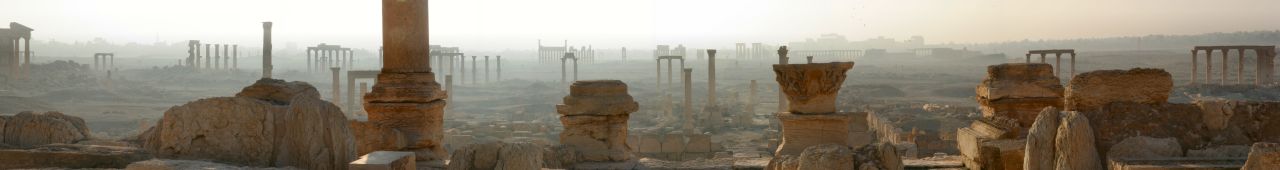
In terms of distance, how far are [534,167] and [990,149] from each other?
305 cm

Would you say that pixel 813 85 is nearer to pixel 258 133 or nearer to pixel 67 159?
pixel 258 133

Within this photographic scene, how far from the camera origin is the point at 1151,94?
6211mm

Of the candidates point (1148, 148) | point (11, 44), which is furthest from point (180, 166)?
point (11, 44)

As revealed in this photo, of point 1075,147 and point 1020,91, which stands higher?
point 1020,91

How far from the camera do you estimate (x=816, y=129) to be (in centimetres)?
1045

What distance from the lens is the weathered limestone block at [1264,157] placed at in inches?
185

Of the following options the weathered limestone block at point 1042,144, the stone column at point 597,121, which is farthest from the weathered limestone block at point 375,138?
the weathered limestone block at point 1042,144

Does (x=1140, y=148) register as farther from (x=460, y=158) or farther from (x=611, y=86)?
(x=611, y=86)

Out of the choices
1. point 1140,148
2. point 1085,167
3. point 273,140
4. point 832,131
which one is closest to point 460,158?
point 273,140

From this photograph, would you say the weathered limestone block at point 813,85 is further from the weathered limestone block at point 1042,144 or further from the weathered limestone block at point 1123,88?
the weathered limestone block at point 1042,144

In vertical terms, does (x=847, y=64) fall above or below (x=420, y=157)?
above

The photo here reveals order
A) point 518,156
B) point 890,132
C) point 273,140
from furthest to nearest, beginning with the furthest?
point 890,132 → point 273,140 → point 518,156

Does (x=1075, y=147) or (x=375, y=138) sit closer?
(x=1075, y=147)

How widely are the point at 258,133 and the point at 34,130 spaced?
3.26 m
